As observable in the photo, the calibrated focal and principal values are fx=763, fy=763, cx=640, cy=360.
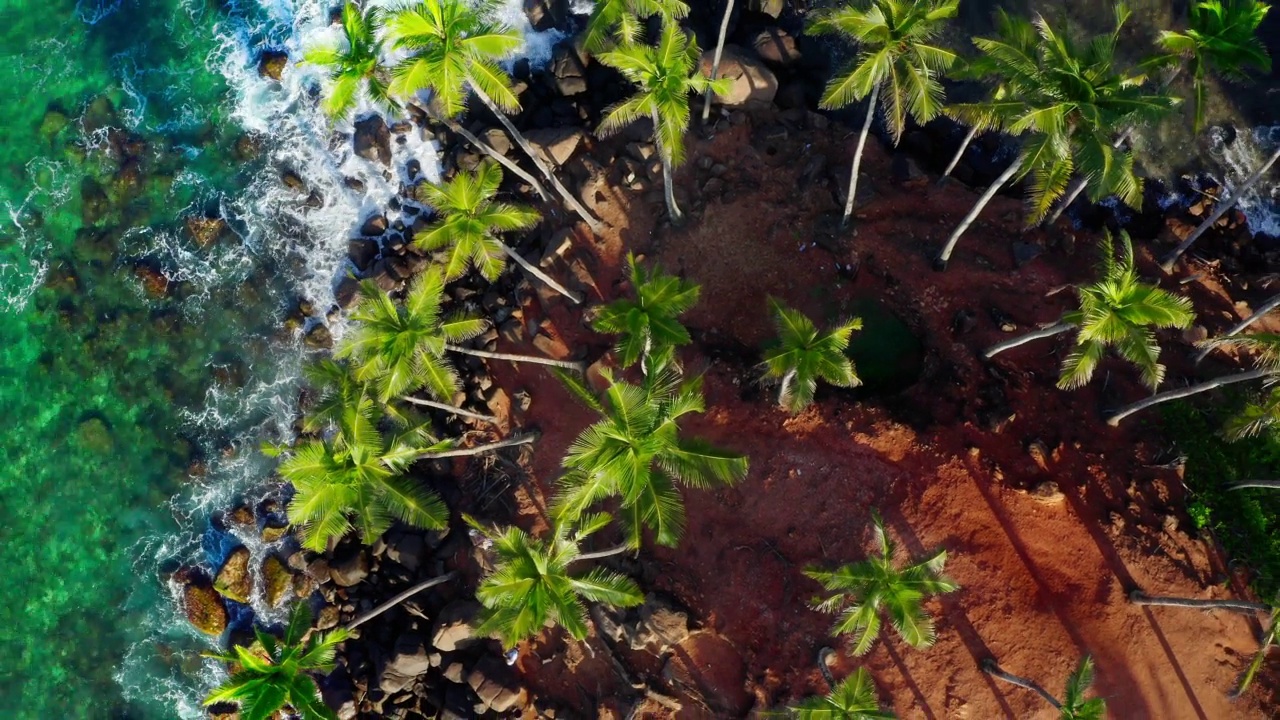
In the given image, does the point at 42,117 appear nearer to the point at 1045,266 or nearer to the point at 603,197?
the point at 603,197

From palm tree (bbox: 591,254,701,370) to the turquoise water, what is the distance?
62.1 feet

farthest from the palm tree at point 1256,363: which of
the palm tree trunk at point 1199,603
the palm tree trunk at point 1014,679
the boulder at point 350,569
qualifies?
the boulder at point 350,569

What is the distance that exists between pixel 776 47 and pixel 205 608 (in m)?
32.2

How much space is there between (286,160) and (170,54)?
7.81 meters

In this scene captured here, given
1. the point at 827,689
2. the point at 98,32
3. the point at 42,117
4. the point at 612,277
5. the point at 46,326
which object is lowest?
the point at 827,689

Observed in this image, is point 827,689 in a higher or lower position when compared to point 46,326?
lower

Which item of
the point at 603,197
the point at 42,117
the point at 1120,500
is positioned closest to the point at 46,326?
the point at 42,117

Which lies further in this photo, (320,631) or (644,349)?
(320,631)

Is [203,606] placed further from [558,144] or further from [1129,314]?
[1129,314]

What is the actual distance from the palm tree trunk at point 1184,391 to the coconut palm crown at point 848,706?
36.1 ft

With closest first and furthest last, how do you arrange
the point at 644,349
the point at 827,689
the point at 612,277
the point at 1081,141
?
the point at 1081,141
the point at 644,349
the point at 827,689
the point at 612,277

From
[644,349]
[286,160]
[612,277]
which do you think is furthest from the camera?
[286,160]

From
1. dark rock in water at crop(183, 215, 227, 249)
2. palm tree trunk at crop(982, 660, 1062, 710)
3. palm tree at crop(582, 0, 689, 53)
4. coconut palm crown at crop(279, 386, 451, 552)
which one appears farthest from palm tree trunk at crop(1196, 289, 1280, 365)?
dark rock in water at crop(183, 215, 227, 249)

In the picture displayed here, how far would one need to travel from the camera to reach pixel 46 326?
33.5 m
